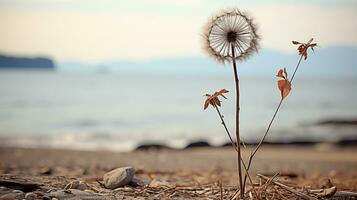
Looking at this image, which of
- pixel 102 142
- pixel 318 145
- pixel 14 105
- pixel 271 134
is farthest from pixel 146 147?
pixel 14 105

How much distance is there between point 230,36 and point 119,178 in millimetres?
1420

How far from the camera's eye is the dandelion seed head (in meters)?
3.49

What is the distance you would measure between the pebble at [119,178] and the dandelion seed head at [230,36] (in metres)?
1.18

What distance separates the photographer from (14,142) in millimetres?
17812

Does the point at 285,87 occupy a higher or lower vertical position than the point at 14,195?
higher

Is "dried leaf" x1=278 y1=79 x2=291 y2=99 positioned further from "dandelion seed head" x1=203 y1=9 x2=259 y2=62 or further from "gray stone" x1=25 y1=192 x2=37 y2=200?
"gray stone" x1=25 y1=192 x2=37 y2=200

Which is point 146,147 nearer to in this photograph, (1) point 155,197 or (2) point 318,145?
(2) point 318,145

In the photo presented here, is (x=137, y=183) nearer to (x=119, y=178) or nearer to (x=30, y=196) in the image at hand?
(x=119, y=178)

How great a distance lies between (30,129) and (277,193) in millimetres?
20189

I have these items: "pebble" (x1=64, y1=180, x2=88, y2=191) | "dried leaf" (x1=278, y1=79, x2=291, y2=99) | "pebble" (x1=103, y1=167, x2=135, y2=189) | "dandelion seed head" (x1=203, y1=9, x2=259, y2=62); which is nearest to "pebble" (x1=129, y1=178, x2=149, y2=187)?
"pebble" (x1=103, y1=167, x2=135, y2=189)

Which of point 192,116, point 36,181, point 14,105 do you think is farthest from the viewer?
point 14,105

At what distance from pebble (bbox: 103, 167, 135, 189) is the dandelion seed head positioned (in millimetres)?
1183

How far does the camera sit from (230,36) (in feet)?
11.4

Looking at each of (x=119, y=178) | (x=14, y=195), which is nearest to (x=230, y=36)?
(x=119, y=178)
